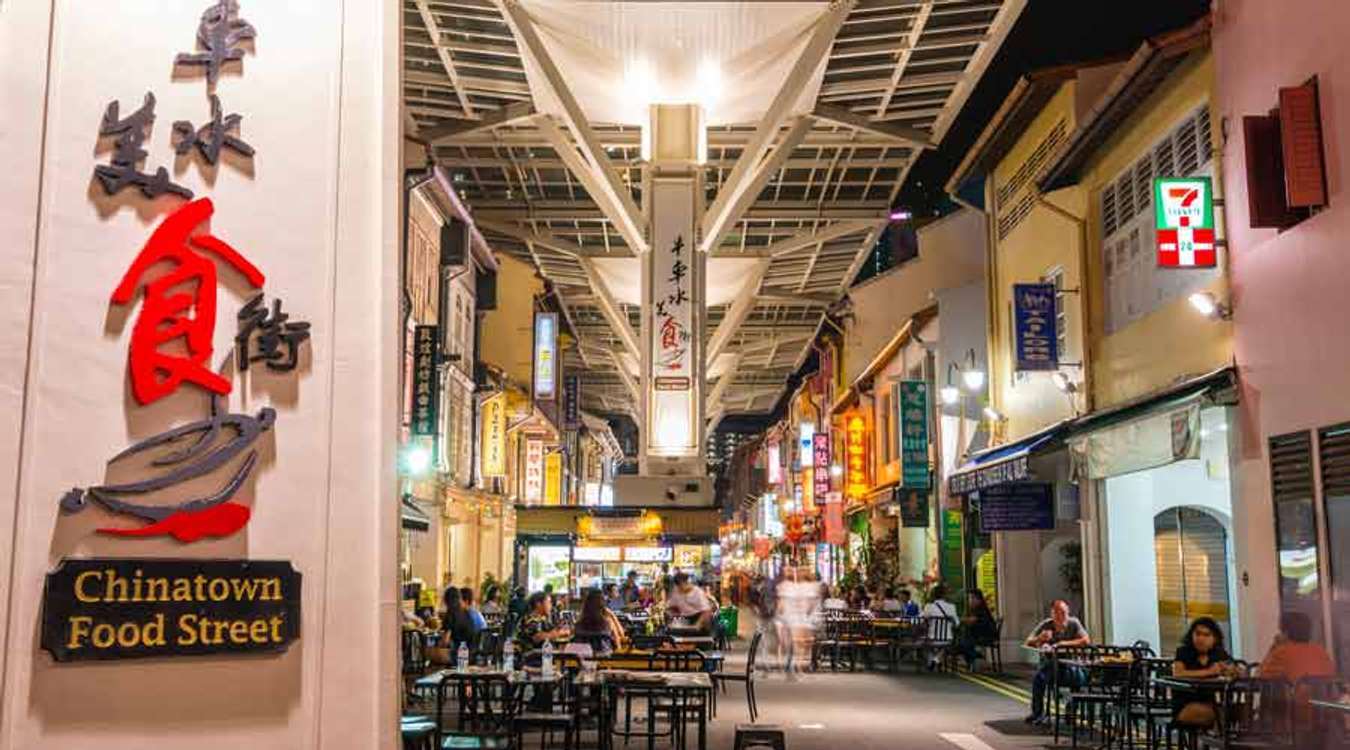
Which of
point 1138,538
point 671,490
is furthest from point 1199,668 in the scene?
point 671,490

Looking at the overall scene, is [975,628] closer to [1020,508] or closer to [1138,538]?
[1020,508]

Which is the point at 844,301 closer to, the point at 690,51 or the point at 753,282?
the point at 753,282

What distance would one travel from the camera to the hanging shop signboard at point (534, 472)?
4159cm

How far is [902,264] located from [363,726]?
3219 cm

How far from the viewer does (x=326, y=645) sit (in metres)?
4.07

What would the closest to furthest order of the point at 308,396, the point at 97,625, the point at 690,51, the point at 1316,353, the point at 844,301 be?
the point at 97,625
the point at 308,396
the point at 1316,353
the point at 690,51
the point at 844,301

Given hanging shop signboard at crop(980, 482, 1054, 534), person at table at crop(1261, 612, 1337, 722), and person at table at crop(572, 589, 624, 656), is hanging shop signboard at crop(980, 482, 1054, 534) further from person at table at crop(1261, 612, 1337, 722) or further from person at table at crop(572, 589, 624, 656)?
person at table at crop(1261, 612, 1337, 722)

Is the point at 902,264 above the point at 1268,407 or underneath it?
above

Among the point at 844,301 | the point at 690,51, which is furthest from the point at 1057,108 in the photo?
the point at 844,301

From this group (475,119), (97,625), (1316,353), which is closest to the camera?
(97,625)

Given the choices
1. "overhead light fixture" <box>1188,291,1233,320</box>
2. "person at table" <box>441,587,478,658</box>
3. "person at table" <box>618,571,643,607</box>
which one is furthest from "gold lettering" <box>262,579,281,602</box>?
"person at table" <box>618,571,643,607</box>

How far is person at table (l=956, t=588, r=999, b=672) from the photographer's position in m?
21.1

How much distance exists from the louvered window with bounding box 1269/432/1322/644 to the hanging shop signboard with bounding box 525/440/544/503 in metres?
31.3

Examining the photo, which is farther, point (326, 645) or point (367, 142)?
point (367, 142)
